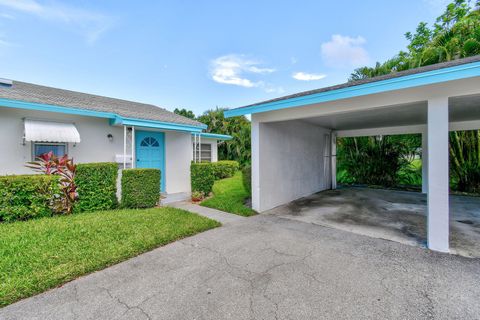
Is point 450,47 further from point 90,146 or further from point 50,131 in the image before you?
point 50,131

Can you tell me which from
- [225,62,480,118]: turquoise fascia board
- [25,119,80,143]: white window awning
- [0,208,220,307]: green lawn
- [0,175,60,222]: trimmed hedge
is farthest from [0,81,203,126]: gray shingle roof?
[225,62,480,118]: turquoise fascia board

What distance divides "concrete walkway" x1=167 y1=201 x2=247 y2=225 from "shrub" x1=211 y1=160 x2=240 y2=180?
4.47 meters

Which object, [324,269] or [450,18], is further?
[450,18]

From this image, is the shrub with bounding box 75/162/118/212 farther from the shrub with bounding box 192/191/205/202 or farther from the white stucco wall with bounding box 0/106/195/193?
the shrub with bounding box 192/191/205/202

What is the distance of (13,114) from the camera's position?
5488 mm

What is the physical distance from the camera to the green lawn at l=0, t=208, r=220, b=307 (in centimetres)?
270

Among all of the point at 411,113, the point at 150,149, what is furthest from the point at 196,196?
the point at 411,113

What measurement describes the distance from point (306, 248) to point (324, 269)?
28.0 inches

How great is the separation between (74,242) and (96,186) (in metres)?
2.40

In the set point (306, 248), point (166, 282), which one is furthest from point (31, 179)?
point (306, 248)

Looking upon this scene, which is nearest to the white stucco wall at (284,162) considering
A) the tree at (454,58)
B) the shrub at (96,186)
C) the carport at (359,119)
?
the carport at (359,119)

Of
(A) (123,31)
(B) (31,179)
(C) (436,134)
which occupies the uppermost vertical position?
(A) (123,31)

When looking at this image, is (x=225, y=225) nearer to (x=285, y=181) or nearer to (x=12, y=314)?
(x=285, y=181)

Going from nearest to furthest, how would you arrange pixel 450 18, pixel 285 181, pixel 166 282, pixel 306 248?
pixel 166 282, pixel 306 248, pixel 285 181, pixel 450 18
